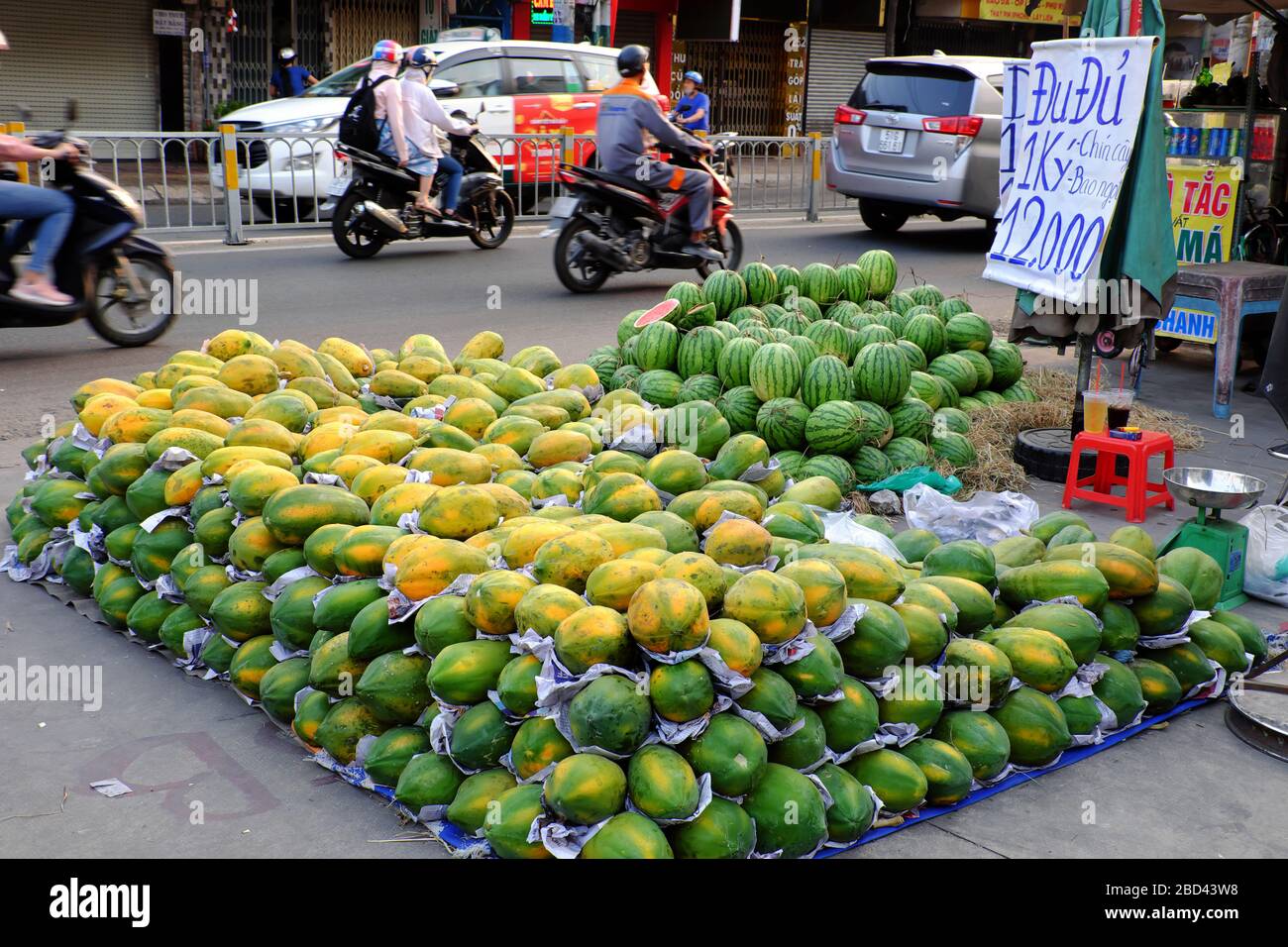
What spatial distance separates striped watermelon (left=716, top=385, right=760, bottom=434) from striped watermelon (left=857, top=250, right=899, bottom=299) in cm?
159

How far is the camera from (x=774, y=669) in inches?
124

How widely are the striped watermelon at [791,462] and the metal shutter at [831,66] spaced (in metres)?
24.4

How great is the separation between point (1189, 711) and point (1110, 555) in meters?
0.63

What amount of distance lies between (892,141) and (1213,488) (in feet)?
34.1

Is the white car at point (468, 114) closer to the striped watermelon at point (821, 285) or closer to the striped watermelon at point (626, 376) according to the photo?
the striped watermelon at point (821, 285)

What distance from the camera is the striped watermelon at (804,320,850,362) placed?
6.23 metres

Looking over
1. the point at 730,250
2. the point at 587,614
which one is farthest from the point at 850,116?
the point at 587,614

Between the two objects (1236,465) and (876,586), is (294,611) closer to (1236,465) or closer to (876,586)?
(876,586)

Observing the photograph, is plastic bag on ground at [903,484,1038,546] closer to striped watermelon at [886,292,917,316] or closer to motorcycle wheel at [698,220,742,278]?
striped watermelon at [886,292,917,316]

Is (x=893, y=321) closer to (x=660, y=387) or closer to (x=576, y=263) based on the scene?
(x=660, y=387)

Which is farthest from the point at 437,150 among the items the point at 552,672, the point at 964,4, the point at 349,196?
the point at 964,4

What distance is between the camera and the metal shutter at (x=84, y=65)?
65.7ft

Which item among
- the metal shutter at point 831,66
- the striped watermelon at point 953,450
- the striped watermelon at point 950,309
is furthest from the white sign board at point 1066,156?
the metal shutter at point 831,66

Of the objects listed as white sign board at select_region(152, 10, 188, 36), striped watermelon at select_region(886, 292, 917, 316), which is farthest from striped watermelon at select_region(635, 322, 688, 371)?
white sign board at select_region(152, 10, 188, 36)
